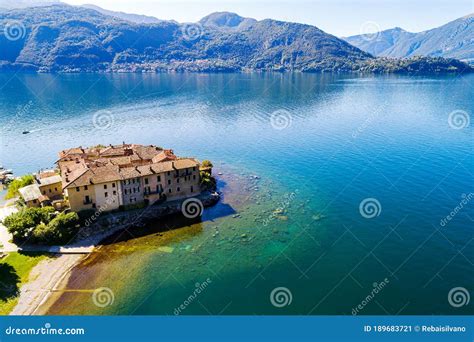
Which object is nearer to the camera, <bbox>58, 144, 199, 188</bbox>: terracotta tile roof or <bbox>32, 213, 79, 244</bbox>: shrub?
<bbox>32, 213, 79, 244</bbox>: shrub

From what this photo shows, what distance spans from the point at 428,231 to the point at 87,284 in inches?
2349

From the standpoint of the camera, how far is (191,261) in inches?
2450

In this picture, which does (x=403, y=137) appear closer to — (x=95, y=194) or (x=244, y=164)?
(x=244, y=164)

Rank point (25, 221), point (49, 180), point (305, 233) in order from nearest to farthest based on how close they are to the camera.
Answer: point (25, 221) < point (305, 233) < point (49, 180)

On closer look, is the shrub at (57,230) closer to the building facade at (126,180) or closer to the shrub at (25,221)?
the shrub at (25,221)

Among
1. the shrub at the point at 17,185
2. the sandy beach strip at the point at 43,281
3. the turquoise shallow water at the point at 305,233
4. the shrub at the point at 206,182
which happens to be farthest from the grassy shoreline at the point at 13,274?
the shrub at the point at 206,182

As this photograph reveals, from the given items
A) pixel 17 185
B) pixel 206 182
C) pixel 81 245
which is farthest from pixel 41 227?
pixel 206 182

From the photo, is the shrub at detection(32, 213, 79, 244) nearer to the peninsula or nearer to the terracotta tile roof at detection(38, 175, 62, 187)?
the peninsula

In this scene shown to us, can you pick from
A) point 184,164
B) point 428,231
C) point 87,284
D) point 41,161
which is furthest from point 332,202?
point 41,161

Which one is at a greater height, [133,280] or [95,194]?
[95,194]

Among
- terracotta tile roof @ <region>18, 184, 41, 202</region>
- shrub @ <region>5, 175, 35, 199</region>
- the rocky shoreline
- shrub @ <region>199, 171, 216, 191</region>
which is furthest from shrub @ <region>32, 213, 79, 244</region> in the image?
shrub @ <region>199, 171, 216, 191</region>

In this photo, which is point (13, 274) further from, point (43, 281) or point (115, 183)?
point (115, 183)

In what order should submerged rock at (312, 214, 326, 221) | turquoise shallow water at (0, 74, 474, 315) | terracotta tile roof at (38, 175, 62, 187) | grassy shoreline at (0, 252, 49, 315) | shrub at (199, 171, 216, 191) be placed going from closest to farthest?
grassy shoreline at (0, 252, 49, 315) < turquoise shallow water at (0, 74, 474, 315) < submerged rock at (312, 214, 326, 221) < terracotta tile roof at (38, 175, 62, 187) < shrub at (199, 171, 216, 191)

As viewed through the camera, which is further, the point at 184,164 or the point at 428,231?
the point at 184,164
